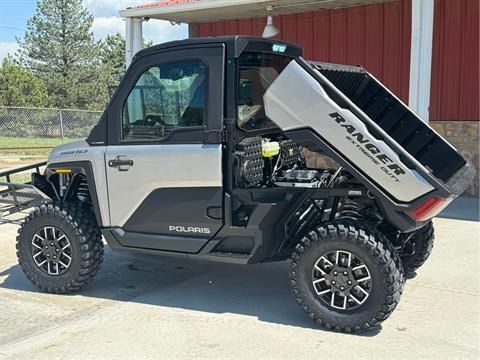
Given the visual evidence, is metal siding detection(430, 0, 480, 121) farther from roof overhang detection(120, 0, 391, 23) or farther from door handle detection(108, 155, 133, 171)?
door handle detection(108, 155, 133, 171)

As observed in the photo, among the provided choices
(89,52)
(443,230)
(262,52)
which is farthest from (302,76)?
(89,52)

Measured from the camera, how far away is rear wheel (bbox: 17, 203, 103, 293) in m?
5.42

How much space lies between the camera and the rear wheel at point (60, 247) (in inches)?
213

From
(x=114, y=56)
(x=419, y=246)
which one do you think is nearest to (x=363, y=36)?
(x=419, y=246)

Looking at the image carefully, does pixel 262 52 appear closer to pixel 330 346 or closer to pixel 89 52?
pixel 330 346

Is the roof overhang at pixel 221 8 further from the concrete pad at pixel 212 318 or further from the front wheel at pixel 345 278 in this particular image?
the front wheel at pixel 345 278

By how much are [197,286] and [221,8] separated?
8.01 m

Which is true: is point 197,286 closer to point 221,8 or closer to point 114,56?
point 221,8

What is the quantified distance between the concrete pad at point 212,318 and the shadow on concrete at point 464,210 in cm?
253

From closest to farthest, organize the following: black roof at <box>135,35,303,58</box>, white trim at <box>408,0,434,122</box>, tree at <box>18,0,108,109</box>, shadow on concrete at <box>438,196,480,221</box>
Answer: black roof at <box>135,35,303,58</box>, shadow on concrete at <box>438,196,480,221</box>, white trim at <box>408,0,434,122</box>, tree at <box>18,0,108,109</box>

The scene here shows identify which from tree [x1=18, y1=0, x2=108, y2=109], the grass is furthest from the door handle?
tree [x1=18, y1=0, x2=108, y2=109]

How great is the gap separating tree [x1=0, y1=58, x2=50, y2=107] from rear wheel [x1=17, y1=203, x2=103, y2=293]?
1360 inches

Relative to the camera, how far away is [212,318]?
494 cm

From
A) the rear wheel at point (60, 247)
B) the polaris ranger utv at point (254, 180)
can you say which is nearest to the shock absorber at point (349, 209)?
the polaris ranger utv at point (254, 180)
